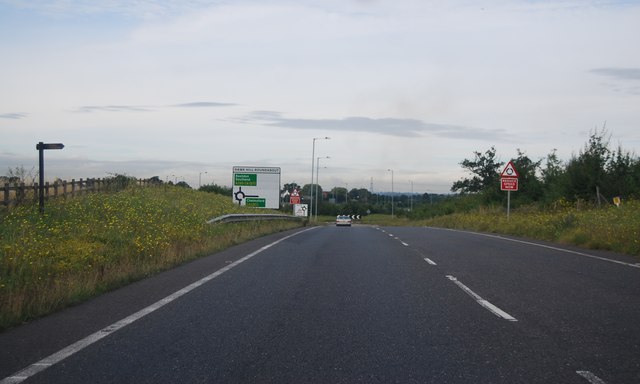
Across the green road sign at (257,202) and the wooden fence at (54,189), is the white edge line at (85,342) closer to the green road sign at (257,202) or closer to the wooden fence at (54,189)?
the wooden fence at (54,189)

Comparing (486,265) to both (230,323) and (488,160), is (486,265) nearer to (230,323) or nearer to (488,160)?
(230,323)

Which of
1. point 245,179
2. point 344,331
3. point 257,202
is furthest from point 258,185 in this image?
point 344,331

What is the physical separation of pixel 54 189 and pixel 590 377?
24.1 meters

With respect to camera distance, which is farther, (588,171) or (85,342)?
→ (588,171)

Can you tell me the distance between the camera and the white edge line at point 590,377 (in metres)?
6.32

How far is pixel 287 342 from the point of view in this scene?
26.0 ft

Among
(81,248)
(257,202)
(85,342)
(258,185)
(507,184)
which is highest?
(507,184)

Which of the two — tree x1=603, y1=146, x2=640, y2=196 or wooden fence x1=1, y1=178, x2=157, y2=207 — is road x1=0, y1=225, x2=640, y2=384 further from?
tree x1=603, y1=146, x2=640, y2=196

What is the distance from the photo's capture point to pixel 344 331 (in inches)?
338

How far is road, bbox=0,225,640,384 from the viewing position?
6.66m

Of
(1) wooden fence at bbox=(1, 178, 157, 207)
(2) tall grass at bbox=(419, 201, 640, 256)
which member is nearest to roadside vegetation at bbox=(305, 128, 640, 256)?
(2) tall grass at bbox=(419, 201, 640, 256)

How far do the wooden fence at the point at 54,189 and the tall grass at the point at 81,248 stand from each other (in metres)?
0.60

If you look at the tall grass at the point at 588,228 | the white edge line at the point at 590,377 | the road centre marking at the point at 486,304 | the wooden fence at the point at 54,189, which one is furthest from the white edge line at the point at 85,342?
the tall grass at the point at 588,228

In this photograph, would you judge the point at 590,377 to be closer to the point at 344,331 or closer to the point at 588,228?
the point at 344,331
